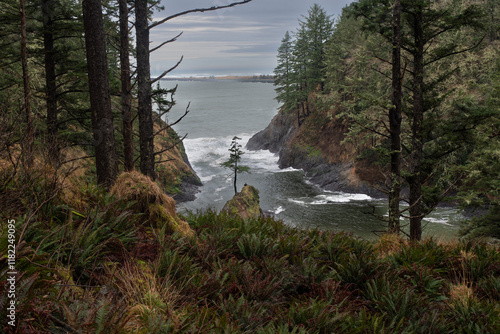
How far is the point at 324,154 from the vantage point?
4034 cm

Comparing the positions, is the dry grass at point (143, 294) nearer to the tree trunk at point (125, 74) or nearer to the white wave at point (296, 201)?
the tree trunk at point (125, 74)

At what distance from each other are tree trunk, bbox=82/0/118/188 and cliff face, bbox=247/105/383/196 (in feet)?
86.1

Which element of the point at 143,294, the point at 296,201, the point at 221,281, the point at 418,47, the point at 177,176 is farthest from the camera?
the point at 177,176

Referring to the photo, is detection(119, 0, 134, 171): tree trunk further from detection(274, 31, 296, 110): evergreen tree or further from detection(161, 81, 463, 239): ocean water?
detection(274, 31, 296, 110): evergreen tree

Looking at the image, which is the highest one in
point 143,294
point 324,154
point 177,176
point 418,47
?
point 418,47

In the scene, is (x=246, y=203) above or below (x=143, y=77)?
below

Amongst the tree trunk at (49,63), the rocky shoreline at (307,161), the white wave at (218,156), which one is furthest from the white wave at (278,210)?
→ the tree trunk at (49,63)

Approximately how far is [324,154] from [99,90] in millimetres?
36222

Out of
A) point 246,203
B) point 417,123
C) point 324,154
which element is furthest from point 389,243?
point 324,154

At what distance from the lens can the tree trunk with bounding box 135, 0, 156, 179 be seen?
7.73 meters

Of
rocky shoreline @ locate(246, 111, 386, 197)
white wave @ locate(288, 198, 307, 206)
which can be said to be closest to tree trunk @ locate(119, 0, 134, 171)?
white wave @ locate(288, 198, 307, 206)

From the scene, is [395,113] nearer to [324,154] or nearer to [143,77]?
[143,77]

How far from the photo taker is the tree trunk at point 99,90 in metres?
6.25

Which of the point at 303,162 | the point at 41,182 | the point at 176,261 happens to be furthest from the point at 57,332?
the point at 303,162
